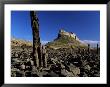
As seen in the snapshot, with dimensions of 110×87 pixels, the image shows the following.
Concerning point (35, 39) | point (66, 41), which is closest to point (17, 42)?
point (35, 39)

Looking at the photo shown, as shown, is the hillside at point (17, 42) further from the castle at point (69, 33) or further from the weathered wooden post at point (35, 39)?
the castle at point (69, 33)

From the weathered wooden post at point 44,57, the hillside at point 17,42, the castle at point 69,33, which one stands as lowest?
the weathered wooden post at point 44,57

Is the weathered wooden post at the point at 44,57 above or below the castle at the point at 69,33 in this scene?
below

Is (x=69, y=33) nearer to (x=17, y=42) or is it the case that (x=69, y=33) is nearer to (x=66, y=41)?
(x=66, y=41)

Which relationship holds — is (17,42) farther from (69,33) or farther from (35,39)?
(69,33)

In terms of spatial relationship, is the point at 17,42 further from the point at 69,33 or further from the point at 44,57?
the point at 69,33

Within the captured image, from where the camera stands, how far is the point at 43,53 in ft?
7.16

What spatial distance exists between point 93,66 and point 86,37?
0.16 meters

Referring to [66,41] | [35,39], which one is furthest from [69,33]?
[35,39]

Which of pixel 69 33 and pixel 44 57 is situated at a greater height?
pixel 69 33

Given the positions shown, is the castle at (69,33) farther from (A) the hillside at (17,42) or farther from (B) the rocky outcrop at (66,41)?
(A) the hillside at (17,42)

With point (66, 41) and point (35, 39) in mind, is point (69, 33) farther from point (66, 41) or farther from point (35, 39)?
point (35, 39)

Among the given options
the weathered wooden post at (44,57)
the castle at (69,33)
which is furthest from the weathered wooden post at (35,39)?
the castle at (69,33)

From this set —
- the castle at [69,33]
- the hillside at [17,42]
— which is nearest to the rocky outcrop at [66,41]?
the castle at [69,33]
